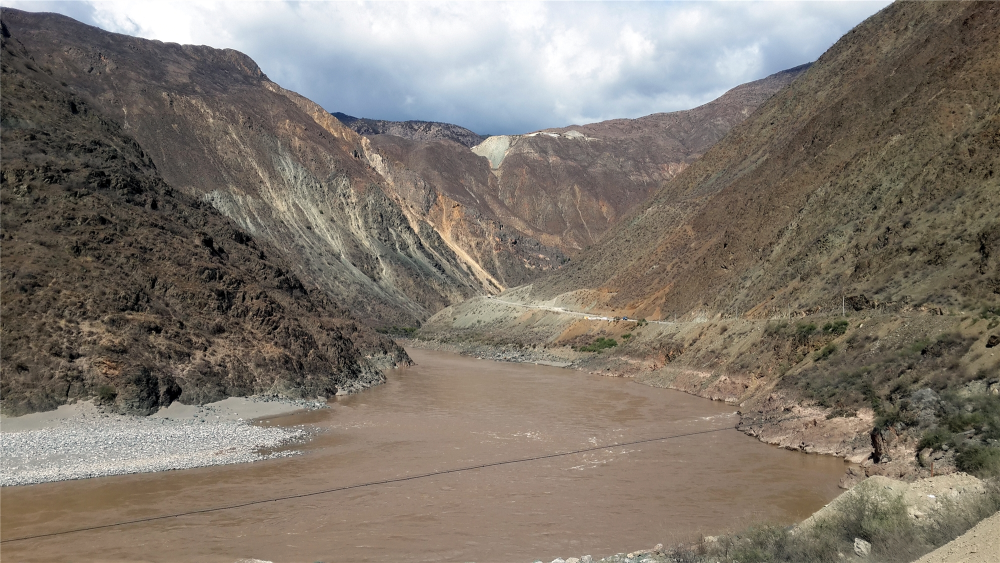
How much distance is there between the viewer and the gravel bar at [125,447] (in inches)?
758

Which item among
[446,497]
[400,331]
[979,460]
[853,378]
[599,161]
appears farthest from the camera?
[599,161]

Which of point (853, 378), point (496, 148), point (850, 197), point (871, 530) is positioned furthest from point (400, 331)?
point (496, 148)

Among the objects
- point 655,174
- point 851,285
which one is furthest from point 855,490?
point 655,174

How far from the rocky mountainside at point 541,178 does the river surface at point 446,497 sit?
288 ft

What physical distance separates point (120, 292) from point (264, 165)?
2645 inches

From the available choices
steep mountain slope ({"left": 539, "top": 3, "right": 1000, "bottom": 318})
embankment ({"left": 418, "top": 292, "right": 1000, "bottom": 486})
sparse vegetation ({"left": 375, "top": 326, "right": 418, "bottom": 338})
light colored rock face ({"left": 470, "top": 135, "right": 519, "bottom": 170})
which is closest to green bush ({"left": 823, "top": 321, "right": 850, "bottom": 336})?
embankment ({"left": 418, "top": 292, "right": 1000, "bottom": 486})

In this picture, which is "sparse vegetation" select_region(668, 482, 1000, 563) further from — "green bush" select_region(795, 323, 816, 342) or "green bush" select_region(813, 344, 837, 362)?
"green bush" select_region(795, 323, 816, 342)

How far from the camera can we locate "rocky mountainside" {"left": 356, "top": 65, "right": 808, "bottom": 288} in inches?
4798

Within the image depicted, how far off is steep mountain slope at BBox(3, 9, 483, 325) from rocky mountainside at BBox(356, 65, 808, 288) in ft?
37.7

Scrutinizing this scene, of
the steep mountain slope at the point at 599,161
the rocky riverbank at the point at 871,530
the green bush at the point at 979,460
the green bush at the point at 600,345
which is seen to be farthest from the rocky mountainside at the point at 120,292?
the steep mountain slope at the point at 599,161

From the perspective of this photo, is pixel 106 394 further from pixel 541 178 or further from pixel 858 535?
pixel 541 178

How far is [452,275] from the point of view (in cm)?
10562

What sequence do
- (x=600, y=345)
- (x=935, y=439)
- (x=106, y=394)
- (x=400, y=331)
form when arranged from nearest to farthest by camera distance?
(x=935, y=439), (x=106, y=394), (x=600, y=345), (x=400, y=331)

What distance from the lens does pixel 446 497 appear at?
18297 mm
